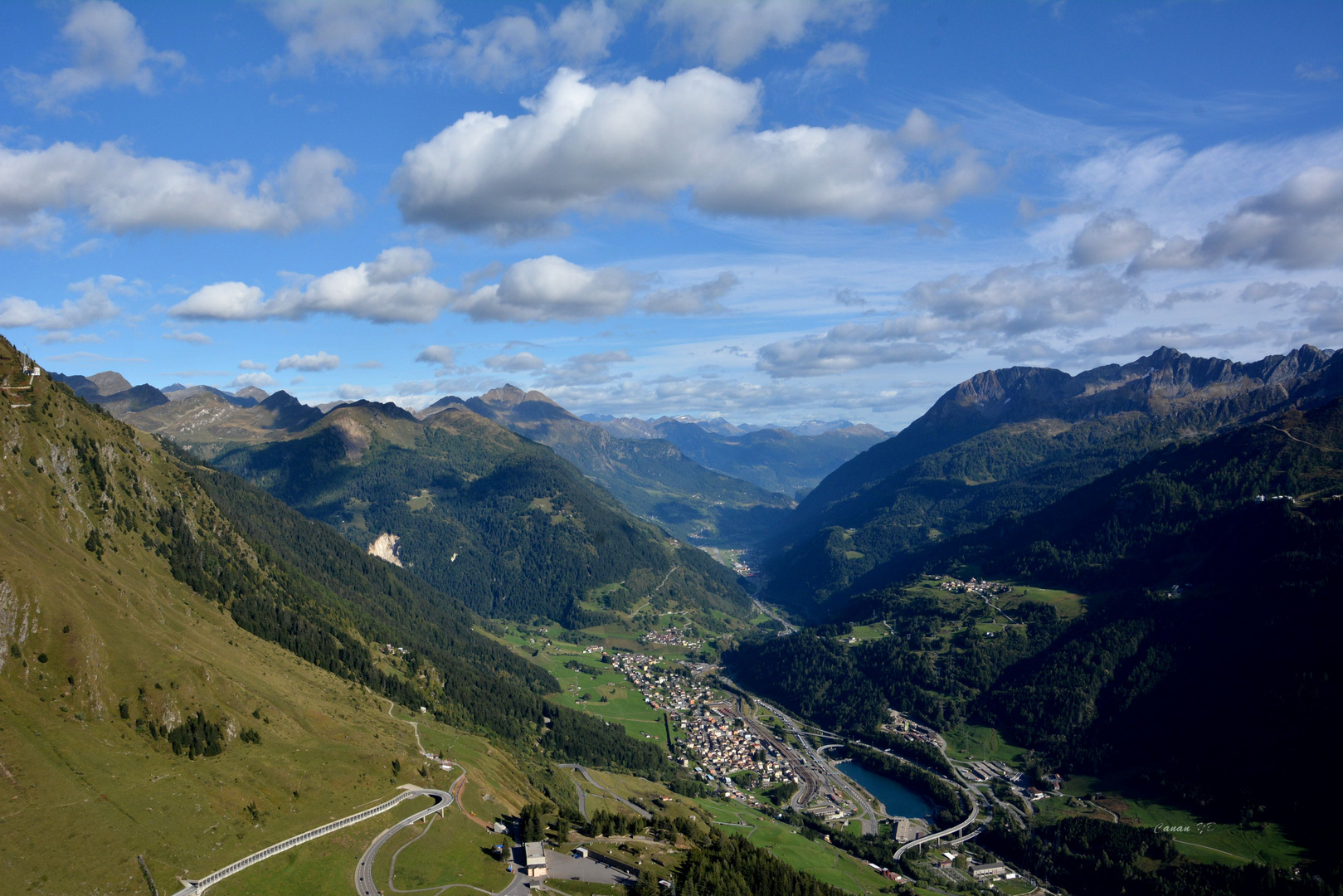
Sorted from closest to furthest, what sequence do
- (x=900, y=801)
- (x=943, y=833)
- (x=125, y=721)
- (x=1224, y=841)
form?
(x=125, y=721) → (x=1224, y=841) → (x=943, y=833) → (x=900, y=801)

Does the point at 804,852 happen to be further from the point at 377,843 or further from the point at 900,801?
the point at 377,843

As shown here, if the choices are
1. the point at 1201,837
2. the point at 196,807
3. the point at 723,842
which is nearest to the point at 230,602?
the point at 196,807

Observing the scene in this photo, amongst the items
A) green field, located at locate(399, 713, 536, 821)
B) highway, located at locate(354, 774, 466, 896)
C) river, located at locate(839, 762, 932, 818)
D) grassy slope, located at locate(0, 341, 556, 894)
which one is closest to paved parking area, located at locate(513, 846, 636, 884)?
highway, located at locate(354, 774, 466, 896)

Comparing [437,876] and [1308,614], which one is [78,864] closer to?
[437,876]

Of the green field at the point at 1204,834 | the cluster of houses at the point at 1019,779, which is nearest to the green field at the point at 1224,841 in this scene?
the green field at the point at 1204,834

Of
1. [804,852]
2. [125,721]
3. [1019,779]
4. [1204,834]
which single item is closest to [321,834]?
[125,721]

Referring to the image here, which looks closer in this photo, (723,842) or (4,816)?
(4,816)

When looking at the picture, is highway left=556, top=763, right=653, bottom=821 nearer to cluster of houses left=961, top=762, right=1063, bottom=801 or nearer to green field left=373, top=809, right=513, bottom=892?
green field left=373, top=809, right=513, bottom=892

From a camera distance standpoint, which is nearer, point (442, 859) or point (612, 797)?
point (442, 859)
